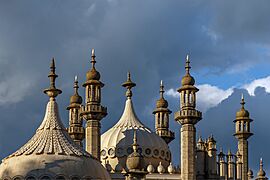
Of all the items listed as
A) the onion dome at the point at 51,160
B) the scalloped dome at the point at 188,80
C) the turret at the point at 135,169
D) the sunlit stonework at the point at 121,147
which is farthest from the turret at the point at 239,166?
the turret at the point at 135,169

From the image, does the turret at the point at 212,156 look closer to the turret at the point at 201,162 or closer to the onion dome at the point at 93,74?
the turret at the point at 201,162

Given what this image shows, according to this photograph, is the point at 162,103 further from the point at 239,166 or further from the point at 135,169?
the point at 135,169

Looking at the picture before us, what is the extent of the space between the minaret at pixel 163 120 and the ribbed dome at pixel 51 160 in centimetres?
2830

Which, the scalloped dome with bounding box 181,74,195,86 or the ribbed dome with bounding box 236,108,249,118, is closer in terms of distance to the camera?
the scalloped dome with bounding box 181,74,195,86

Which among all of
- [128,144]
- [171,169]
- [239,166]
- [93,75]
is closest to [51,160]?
[93,75]

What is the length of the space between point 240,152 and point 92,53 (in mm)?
18771

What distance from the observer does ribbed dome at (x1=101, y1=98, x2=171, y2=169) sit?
8469 cm

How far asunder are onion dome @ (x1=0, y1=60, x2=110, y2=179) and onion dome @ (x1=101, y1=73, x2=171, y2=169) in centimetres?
1851

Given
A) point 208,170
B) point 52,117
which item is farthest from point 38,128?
point 208,170

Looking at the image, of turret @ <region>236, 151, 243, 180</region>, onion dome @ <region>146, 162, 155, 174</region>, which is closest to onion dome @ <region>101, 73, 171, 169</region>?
onion dome @ <region>146, 162, 155, 174</region>

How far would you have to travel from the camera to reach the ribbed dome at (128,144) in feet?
278

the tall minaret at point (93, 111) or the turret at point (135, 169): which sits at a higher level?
the tall minaret at point (93, 111)

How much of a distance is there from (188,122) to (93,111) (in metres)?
8.00

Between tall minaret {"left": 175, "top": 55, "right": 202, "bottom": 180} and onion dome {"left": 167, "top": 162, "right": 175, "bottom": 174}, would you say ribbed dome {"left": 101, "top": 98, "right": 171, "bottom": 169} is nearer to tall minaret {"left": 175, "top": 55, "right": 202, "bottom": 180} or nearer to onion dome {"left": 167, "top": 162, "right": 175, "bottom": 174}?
onion dome {"left": 167, "top": 162, "right": 175, "bottom": 174}
